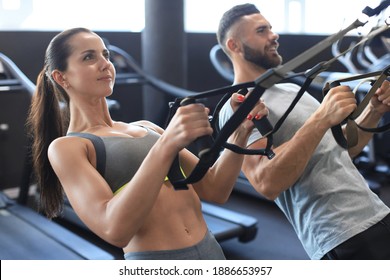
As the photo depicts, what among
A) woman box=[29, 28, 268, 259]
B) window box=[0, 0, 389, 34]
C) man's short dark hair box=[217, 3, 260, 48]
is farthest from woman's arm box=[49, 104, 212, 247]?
window box=[0, 0, 389, 34]

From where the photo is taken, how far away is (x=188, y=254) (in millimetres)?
1101

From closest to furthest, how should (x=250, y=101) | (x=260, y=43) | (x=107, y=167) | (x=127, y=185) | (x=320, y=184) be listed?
(x=250, y=101) → (x=127, y=185) → (x=107, y=167) → (x=320, y=184) → (x=260, y=43)

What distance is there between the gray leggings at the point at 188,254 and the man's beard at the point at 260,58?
63 centimetres

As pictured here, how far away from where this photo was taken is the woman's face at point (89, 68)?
1096mm

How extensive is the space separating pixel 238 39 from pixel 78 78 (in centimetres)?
63

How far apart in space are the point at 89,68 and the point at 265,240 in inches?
87.3

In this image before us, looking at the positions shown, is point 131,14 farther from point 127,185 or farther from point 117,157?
point 127,185

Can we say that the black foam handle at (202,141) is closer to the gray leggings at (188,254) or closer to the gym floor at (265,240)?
the gray leggings at (188,254)

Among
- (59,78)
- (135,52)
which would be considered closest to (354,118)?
(59,78)

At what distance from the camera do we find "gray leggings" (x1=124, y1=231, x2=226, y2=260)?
42.7 inches

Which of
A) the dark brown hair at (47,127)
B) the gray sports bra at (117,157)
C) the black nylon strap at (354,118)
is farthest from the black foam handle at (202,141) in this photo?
the dark brown hair at (47,127)

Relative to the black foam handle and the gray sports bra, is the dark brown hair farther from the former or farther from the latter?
the black foam handle

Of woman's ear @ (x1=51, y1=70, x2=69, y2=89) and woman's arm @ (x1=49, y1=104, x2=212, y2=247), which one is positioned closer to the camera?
woman's arm @ (x1=49, y1=104, x2=212, y2=247)

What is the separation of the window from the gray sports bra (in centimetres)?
115
